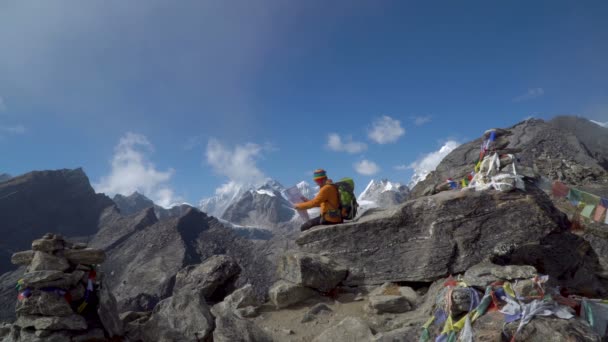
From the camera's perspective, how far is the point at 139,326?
9531mm

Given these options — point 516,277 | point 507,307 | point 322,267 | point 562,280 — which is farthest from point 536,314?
point 322,267

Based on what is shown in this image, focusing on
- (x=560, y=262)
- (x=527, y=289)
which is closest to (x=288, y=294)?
(x=527, y=289)

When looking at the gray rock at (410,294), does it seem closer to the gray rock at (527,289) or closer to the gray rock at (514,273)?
the gray rock at (514,273)

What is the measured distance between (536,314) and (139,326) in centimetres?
1014

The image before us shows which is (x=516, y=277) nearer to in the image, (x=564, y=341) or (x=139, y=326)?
(x=564, y=341)

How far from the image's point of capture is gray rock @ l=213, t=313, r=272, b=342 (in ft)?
26.7

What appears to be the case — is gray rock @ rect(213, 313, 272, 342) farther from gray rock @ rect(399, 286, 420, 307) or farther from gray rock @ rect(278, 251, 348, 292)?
gray rock @ rect(399, 286, 420, 307)

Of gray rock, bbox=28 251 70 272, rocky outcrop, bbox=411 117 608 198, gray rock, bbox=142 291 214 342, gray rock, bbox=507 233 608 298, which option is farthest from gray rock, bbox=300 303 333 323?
rocky outcrop, bbox=411 117 608 198

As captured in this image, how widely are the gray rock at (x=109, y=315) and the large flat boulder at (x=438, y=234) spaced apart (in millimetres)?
6837

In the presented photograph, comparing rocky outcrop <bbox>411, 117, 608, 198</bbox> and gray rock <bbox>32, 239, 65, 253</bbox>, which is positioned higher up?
rocky outcrop <bbox>411, 117, 608, 198</bbox>

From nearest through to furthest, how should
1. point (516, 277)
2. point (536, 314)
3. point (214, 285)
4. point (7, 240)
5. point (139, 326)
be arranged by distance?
point (536, 314), point (516, 277), point (139, 326), point (214, 285), point (7, 240)

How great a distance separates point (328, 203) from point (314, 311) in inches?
173

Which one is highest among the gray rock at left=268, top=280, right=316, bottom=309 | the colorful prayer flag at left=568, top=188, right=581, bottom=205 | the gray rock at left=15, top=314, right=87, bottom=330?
the gray rock at left=15, top=314, right=87, bottom=330

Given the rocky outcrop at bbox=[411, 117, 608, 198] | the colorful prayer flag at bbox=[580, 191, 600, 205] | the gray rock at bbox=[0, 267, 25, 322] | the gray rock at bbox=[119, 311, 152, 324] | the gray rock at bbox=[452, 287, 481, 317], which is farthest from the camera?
the gray rock at bbox=[0, 267, 25, 322]
